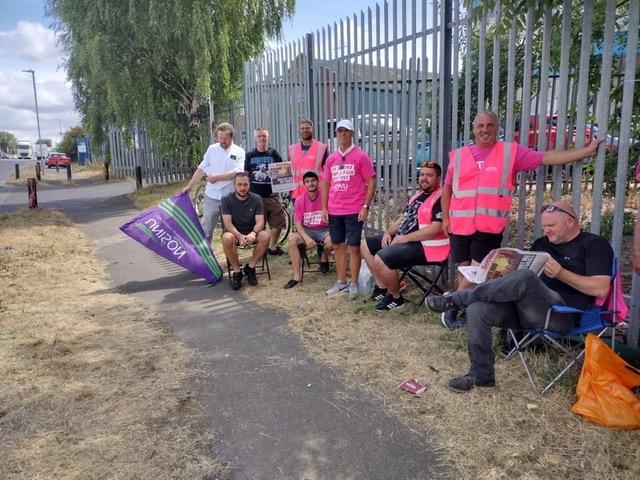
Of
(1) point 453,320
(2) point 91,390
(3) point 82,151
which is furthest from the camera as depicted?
(3) point 82,151

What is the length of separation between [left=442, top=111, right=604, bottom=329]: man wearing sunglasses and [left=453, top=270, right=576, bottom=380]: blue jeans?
90cm

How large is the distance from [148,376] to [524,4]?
394cm

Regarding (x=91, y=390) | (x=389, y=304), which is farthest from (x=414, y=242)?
(x=91, y=390)

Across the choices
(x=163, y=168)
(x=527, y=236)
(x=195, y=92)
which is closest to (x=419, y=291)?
(x=527, y=236)

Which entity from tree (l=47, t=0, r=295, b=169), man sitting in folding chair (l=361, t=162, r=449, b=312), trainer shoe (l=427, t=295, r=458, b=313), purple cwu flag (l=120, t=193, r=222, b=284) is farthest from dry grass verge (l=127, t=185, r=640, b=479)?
tree (l=47, t=0, r=295, b=169)

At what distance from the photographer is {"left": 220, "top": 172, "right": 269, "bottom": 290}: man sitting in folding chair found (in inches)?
249

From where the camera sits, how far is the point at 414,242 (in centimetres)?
499

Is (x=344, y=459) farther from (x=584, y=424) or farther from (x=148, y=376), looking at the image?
(x=148, y=376)

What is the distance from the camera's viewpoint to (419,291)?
5664 millimetres

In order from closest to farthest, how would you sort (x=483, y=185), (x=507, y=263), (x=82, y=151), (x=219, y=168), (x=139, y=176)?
1. (x=507, y=263)
2. (x=483, y=185)
3. (x=219, y=168)
4. (x=139, y=176)
5. (x=82, y=151)

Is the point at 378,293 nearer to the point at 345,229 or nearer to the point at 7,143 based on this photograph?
the point at 345,229

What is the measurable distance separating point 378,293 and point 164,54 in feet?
37.9

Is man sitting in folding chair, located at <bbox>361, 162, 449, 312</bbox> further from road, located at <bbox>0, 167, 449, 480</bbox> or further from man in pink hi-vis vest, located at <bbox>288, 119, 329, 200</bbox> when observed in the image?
man in pink hi-vis vest, located at <bbox>288, 119, 329, 200</bbox>

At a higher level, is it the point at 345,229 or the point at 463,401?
the point at 345,229
